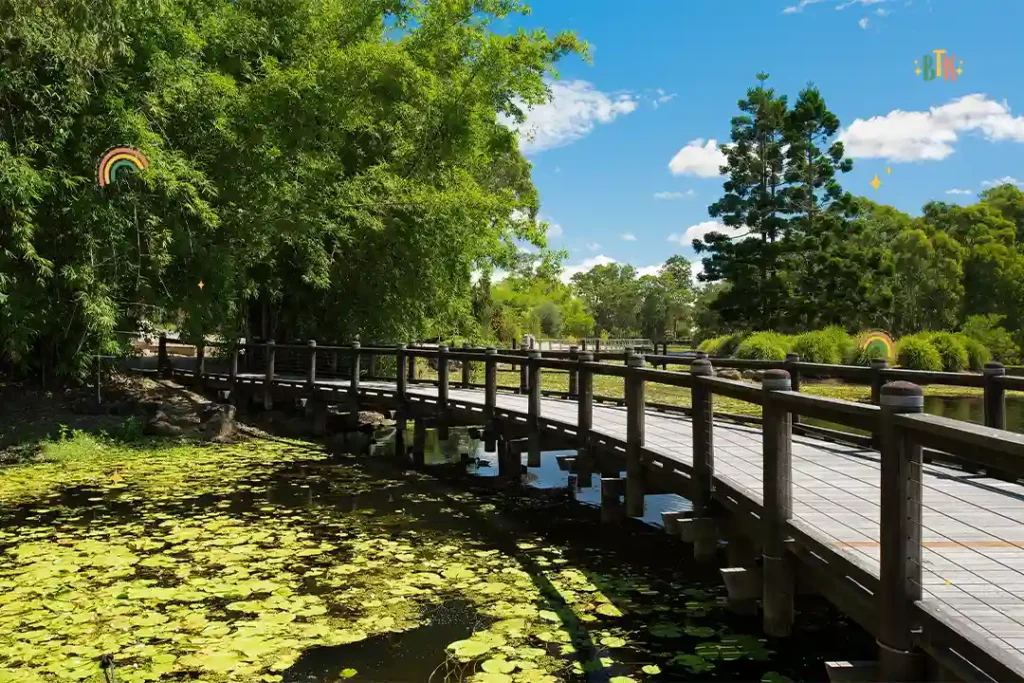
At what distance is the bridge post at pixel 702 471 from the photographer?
5.36 m

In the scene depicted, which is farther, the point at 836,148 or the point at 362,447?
the point at 836,148

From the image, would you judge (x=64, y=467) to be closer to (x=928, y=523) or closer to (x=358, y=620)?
(x=358, y=620)

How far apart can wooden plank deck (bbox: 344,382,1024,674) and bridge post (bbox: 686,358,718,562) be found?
0.44ft

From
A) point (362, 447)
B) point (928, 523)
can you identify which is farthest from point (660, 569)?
point (362, 447)

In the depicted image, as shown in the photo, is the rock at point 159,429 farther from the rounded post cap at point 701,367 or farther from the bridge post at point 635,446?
the rounded post cap at point 701,367

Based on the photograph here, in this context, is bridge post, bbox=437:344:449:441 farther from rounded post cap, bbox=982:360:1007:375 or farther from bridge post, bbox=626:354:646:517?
rounded post cap, bbox=982:360:1007:375

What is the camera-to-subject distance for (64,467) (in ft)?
34.5

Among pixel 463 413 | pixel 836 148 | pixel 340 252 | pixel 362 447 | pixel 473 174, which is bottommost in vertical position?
pixel 362 447

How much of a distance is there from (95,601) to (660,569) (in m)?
4.18

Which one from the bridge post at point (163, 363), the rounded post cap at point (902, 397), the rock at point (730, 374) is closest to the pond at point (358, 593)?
the rounded post cap at point (902, 397)

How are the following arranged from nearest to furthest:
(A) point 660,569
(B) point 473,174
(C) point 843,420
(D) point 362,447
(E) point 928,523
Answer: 1. (C) point 843,420
2. (E) point 928,523
3. (A) point 660,569
4. (D) point 362,447
5. (B) point 473,174

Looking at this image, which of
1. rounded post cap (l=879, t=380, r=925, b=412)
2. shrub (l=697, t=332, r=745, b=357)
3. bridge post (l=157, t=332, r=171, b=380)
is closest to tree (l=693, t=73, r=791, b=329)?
shrub (l=697, t=332, r=745, b=357)

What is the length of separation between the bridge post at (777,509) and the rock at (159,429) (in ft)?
37.4

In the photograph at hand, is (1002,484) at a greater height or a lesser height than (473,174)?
lesser
